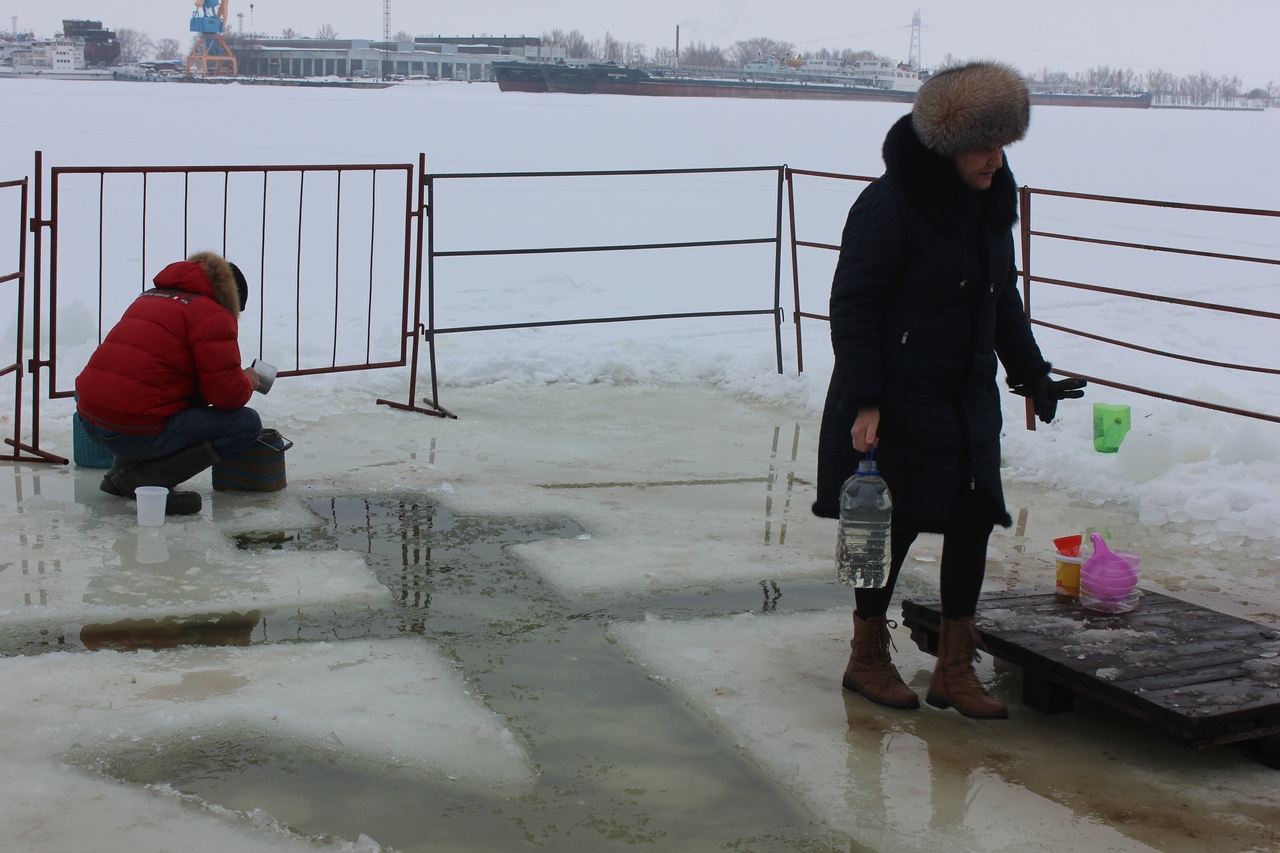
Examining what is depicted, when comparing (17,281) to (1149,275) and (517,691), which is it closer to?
(517,691)

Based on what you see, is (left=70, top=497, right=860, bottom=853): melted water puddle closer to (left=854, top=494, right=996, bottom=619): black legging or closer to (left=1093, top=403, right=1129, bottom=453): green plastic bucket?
(left=854, top=494, right=996, bottom=619): black legging

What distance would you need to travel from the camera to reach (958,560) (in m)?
3.44

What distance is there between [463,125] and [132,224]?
65.8 feet

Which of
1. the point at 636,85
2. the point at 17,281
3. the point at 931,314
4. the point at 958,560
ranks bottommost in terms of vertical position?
the point at 958,560

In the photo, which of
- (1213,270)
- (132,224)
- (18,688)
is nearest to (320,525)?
(18,688)

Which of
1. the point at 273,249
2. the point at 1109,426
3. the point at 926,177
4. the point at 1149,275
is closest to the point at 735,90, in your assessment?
the point at 1149,275

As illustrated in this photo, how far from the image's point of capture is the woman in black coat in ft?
10.5

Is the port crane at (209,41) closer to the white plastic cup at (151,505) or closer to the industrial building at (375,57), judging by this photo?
the industrial building at (375,57)

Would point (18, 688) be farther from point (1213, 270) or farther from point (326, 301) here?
point (1213, 270)

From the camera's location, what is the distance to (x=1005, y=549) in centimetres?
514

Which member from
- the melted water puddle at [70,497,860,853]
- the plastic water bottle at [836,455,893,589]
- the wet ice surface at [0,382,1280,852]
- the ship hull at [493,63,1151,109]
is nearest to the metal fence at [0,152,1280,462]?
the wet ice surface at [0,382,1280,852]

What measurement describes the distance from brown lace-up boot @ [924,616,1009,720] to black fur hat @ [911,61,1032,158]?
130 centimetres

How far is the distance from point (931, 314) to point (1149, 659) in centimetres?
115

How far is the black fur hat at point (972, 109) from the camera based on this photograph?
3.11 meters
